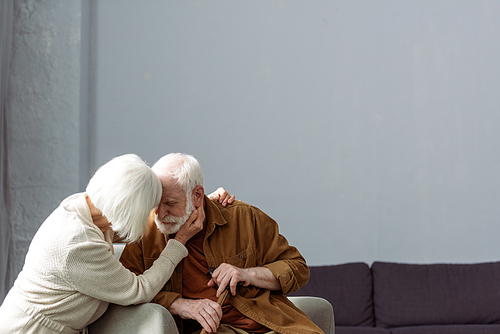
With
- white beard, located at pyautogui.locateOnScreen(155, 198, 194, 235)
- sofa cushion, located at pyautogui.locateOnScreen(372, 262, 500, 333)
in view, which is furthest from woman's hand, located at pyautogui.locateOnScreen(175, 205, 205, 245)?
sofa cushion, located at pyautogui.locateOnScreen(372, 262, 500, 333)

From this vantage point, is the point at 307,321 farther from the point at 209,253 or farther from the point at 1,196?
A: the point at 1,196

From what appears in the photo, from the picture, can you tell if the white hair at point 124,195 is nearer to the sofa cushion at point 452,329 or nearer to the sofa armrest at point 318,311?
the sofa armrest at point 318,311

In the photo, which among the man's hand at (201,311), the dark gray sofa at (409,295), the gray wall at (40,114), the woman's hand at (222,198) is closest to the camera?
the man's hand at (201,311)

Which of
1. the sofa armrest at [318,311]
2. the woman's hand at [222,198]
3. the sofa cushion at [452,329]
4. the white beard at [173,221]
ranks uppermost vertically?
the woman's hand at [222,198]

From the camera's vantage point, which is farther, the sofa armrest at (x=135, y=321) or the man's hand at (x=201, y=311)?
the man's hand at (x=201, y=311)

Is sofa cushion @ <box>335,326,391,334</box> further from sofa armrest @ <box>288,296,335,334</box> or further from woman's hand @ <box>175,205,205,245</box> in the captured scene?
woman's hand @ <box>175,205,205,245</box>

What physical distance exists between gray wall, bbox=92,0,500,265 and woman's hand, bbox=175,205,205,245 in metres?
1.80

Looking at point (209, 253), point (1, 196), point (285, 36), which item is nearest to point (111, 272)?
point (209, 253)

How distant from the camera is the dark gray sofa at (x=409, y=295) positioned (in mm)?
→ 3096

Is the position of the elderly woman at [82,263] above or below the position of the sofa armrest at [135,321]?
above

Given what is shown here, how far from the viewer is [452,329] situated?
2955 mm

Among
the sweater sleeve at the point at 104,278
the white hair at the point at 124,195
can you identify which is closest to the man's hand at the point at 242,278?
the sweater sleeve at the point at 104,278

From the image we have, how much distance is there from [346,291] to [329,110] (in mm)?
1335

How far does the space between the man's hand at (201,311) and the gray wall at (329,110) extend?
74.2 inches
